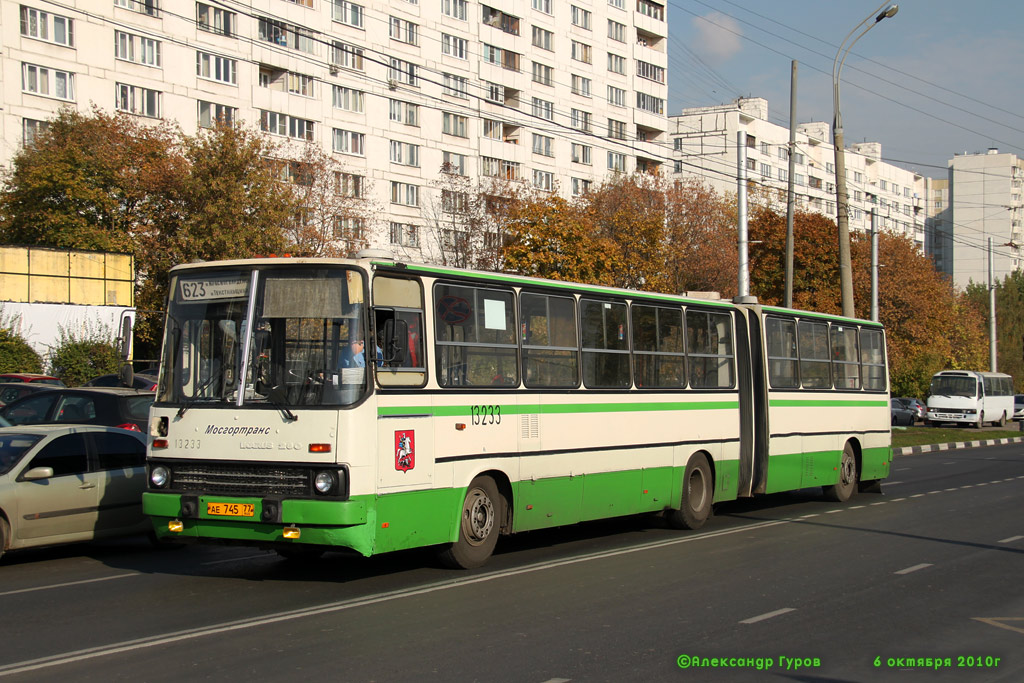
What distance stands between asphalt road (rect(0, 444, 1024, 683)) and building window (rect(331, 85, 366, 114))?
50910 mm

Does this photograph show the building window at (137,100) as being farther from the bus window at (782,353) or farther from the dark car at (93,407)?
the bus window at (782,353)

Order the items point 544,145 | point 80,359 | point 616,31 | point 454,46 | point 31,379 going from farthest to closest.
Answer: point 616,31, point 544,145, point 454,46, point 80,359, point 31,379

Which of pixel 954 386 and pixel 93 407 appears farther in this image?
pixel 954 386

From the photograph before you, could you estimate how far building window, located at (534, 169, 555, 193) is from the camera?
7338 centimetres

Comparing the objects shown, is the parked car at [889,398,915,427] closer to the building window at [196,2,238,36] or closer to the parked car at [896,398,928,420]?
the parked car at [896,398,928,420]

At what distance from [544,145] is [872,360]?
56.6 metres

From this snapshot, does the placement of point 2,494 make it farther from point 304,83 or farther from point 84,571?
point 304,83

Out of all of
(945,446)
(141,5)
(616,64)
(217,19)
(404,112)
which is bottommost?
(945,446)

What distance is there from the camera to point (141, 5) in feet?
173

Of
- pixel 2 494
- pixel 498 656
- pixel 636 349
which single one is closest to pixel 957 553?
pixel 636 349

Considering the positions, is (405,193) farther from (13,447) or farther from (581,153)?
(13,447)

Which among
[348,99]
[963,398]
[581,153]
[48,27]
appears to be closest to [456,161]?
[348,99]

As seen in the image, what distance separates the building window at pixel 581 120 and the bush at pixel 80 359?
42.5 metres

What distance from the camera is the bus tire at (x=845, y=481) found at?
1841cm
